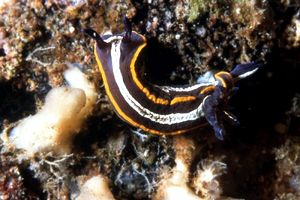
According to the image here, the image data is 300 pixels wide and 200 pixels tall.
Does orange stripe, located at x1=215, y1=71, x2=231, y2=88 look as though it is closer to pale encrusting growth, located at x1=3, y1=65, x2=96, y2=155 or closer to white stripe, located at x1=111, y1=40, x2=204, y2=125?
white stripe, located at x1=111, y1=40, x2=204, y2=125

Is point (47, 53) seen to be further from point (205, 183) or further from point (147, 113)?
point (205, 183)

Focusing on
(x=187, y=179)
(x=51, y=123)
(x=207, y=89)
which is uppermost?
(x=207, y=89)

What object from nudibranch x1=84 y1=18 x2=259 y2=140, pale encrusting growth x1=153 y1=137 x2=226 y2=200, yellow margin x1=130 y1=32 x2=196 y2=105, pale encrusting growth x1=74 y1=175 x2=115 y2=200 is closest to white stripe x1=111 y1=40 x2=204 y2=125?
nudibranch x1=84 y1=18 x2=259 y2=140

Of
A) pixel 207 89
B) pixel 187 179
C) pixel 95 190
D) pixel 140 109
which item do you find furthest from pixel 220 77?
pixel 95 190

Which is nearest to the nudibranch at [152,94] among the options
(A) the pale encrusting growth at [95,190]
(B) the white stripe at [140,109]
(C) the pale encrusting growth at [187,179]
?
(B) the white stripe at [140,109]

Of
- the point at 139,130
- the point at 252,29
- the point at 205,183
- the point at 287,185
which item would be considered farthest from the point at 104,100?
the point at 287,185

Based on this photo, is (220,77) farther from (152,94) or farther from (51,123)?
(51,123)
